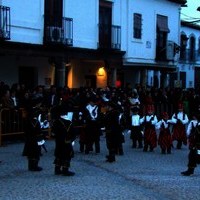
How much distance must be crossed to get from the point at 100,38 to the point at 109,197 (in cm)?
1728

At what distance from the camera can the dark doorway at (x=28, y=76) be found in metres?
24.0

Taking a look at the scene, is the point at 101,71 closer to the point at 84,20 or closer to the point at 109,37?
the point at 109,37

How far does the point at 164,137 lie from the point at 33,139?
5446 millimetres

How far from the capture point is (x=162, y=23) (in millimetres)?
32125

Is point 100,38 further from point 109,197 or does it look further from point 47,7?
point 109,197

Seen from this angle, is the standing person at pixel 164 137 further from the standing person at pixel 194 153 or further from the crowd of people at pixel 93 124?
the standing person at pixel 194 153

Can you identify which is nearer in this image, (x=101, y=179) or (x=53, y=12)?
(x=101, y=179)

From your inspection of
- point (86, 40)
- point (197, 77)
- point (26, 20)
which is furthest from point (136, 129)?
point (197, 77)

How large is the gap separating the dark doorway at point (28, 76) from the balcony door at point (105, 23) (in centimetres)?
362

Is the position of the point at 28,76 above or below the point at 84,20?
below

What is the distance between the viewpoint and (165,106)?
26688 millimetres

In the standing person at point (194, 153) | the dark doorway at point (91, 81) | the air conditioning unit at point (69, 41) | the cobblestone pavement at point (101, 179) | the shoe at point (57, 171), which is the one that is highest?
the air conditioning unit at point (69, 41)

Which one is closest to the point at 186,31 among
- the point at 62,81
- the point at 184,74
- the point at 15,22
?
the point at 184,74

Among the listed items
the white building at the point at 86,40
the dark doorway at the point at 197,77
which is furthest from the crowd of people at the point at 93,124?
the dark doorway at the point at 197,77
